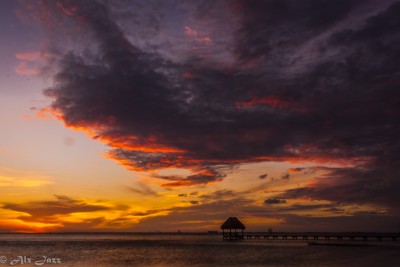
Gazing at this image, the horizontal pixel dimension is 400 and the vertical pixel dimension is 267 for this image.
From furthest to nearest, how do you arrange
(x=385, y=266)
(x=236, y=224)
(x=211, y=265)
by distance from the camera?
1. (x=236, y=224)
2. (x=211, y=265)
3. (x=385, y=266)

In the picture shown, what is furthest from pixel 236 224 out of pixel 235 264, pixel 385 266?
pixel 385 266

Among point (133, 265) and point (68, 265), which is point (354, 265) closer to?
point (133, 265)

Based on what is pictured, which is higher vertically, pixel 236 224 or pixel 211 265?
pixel 236 224

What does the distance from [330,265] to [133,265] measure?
878 inches

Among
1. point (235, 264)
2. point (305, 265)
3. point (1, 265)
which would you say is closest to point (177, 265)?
point (235, 264)

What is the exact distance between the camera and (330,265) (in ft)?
141

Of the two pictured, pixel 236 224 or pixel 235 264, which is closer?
pixel 235 264

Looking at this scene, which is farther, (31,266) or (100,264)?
(100,264)

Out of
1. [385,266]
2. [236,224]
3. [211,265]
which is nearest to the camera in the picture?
[385,266]

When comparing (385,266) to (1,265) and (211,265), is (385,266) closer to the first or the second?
(211,265)

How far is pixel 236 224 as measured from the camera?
3853 inches

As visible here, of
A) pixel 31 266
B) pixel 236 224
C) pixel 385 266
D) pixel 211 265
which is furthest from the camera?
pixel 236 224

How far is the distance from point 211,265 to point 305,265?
416 inches

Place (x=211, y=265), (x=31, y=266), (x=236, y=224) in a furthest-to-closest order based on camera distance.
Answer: (x=236, y=224), (x=211, y=265), (x=31, y=266)
